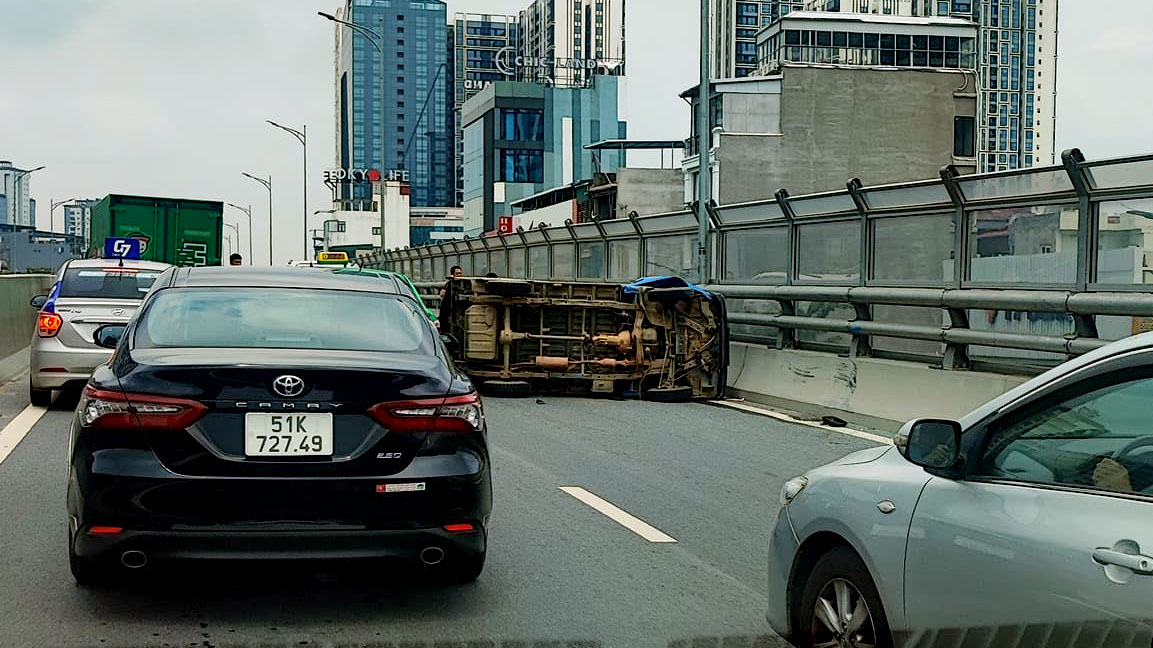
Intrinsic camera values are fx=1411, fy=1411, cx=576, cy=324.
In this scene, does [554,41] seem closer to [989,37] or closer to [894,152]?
[989,37]

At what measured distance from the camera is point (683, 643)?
219 inches

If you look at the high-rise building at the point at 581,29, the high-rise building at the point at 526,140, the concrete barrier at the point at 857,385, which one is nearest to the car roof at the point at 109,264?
the concrete barrier at the point at 857,385

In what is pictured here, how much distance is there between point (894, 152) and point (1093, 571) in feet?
238

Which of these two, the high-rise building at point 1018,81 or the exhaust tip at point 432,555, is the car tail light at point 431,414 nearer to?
the exhaust tip at point 432,555

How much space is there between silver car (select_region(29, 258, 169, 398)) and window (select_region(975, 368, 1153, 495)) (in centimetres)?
1115

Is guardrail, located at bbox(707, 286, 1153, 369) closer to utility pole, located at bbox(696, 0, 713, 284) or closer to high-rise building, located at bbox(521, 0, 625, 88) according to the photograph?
utility pole, located at bbox(696, 0, 713, 284)

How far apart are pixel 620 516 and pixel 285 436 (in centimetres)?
335

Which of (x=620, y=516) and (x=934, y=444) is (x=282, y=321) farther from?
(x=934, y=444)

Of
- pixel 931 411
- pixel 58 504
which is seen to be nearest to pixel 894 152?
pixel 931 411

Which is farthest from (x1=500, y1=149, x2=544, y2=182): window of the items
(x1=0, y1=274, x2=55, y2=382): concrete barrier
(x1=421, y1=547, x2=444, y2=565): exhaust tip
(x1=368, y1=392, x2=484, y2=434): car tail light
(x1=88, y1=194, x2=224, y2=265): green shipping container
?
(x1=421, y1=547, x2=444, y2=565): exhaust tip

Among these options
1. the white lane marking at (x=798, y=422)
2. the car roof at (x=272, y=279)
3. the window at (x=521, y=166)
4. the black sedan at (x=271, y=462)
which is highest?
the window at (x=521, y=166)

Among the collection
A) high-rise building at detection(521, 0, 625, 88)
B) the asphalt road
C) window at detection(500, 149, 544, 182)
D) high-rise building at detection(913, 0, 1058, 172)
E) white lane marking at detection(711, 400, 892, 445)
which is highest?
high-rise building at detection(521, 0, 625, 88)

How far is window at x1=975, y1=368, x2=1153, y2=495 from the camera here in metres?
3.57

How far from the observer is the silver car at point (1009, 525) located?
3320mm
